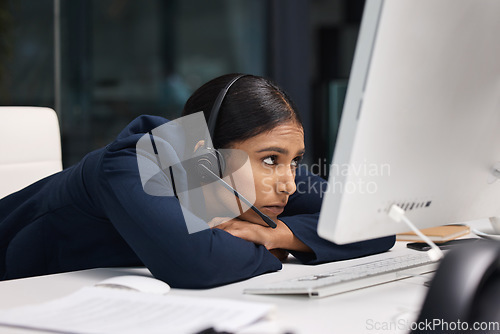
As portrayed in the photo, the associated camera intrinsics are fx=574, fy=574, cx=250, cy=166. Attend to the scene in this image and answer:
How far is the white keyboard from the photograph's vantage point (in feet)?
2.63

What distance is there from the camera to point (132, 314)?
654mm

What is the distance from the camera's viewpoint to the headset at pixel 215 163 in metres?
1.12

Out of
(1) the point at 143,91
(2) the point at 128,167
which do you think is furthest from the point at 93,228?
(1) the point at 143,91

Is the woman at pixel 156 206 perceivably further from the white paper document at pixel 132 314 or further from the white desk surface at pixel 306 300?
the white paper document at pixel 132 314

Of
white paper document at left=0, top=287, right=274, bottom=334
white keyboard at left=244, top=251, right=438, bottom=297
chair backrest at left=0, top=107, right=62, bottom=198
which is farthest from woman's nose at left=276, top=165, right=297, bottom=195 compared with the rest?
chair backrest at left=0, top=107, right=62, bottom=198

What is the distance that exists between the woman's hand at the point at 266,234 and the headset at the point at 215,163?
0.06 feet

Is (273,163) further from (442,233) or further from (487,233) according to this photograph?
(487,233)

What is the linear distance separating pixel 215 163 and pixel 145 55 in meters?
2.94

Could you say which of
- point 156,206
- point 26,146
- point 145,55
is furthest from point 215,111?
point 145,55

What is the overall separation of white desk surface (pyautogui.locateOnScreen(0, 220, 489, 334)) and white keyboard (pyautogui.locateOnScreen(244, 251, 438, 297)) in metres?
0.01

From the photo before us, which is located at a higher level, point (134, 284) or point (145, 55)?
point (134, 284)

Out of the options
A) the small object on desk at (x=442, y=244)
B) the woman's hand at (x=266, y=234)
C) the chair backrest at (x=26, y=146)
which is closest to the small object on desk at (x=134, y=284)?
the woman's hand at (x=266, y=234)

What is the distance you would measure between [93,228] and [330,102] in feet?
4.49

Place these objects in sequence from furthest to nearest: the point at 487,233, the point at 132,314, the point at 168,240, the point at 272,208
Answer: the point at 487,233, the point at 272,208, the point at 168,240, the point at 132,314
